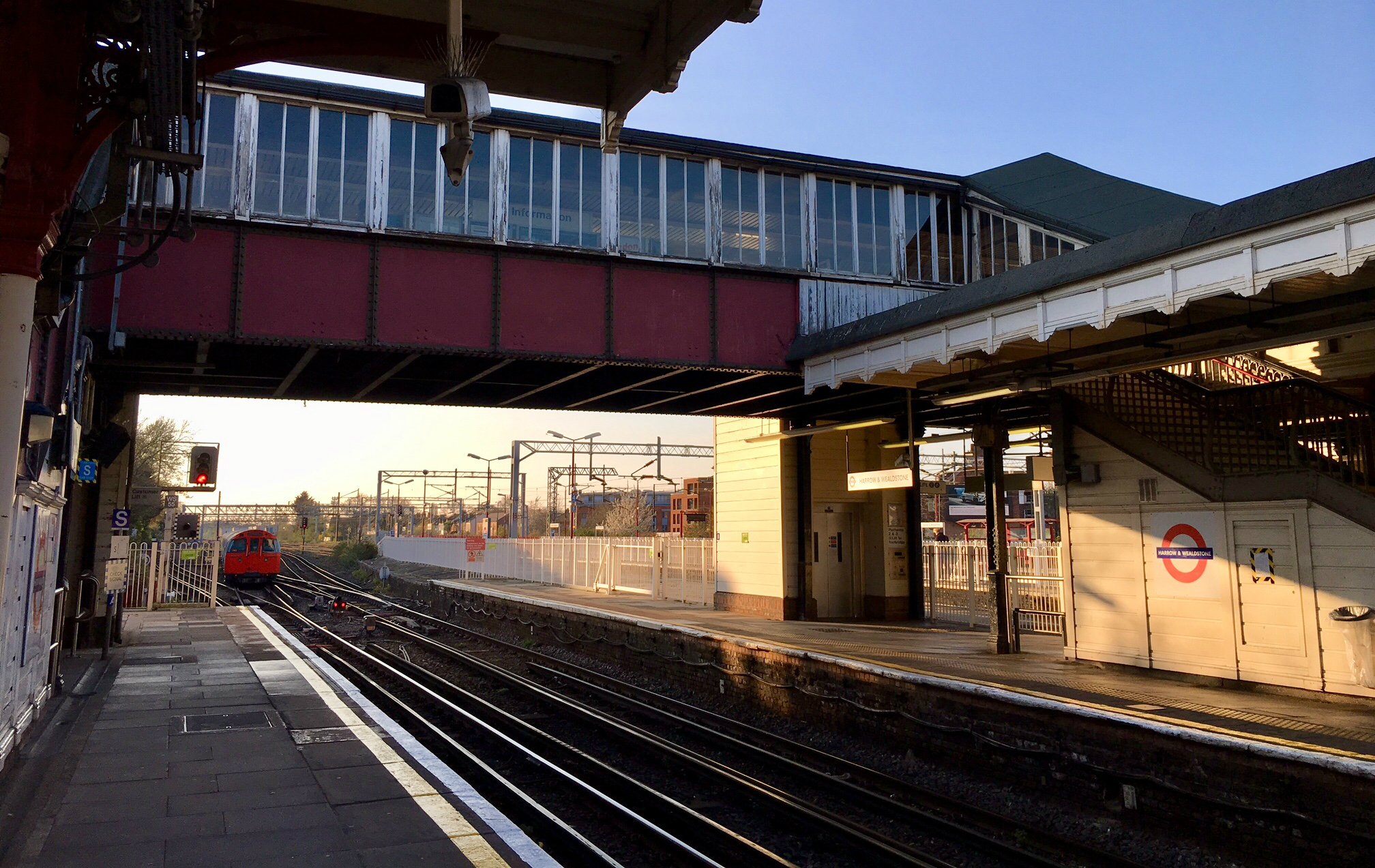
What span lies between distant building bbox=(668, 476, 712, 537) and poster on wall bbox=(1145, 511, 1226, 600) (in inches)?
2731

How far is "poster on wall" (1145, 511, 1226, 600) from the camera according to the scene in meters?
10.4

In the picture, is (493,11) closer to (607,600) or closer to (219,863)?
(219,863)

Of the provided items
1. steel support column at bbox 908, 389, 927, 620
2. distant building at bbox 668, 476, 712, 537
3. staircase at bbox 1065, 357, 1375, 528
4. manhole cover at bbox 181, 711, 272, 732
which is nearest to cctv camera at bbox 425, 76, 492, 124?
manhole cover at bbox 181, 711, 272, 732

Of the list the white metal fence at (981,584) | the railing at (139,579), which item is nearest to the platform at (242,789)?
the white metal fence at (981,584)

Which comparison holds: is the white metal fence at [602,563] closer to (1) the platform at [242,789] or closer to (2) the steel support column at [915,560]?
(2) the steel support column at [915,560]

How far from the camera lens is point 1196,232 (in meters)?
8.32

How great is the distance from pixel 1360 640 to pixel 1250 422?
2.85m

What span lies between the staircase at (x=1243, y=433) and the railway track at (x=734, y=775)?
4947 millimetres

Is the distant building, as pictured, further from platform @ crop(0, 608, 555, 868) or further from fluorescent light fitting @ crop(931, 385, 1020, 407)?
platform @ crop(0, 608, 555, 868)

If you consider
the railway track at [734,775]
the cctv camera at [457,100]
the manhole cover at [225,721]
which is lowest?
the railway track at [734,775]

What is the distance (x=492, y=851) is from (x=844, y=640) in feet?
31.5

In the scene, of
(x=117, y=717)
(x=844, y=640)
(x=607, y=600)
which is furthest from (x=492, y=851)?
(x=607, y=600)

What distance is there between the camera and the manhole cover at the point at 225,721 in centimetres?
923

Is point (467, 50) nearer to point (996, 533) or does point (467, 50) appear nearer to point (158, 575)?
point (996, 533)
